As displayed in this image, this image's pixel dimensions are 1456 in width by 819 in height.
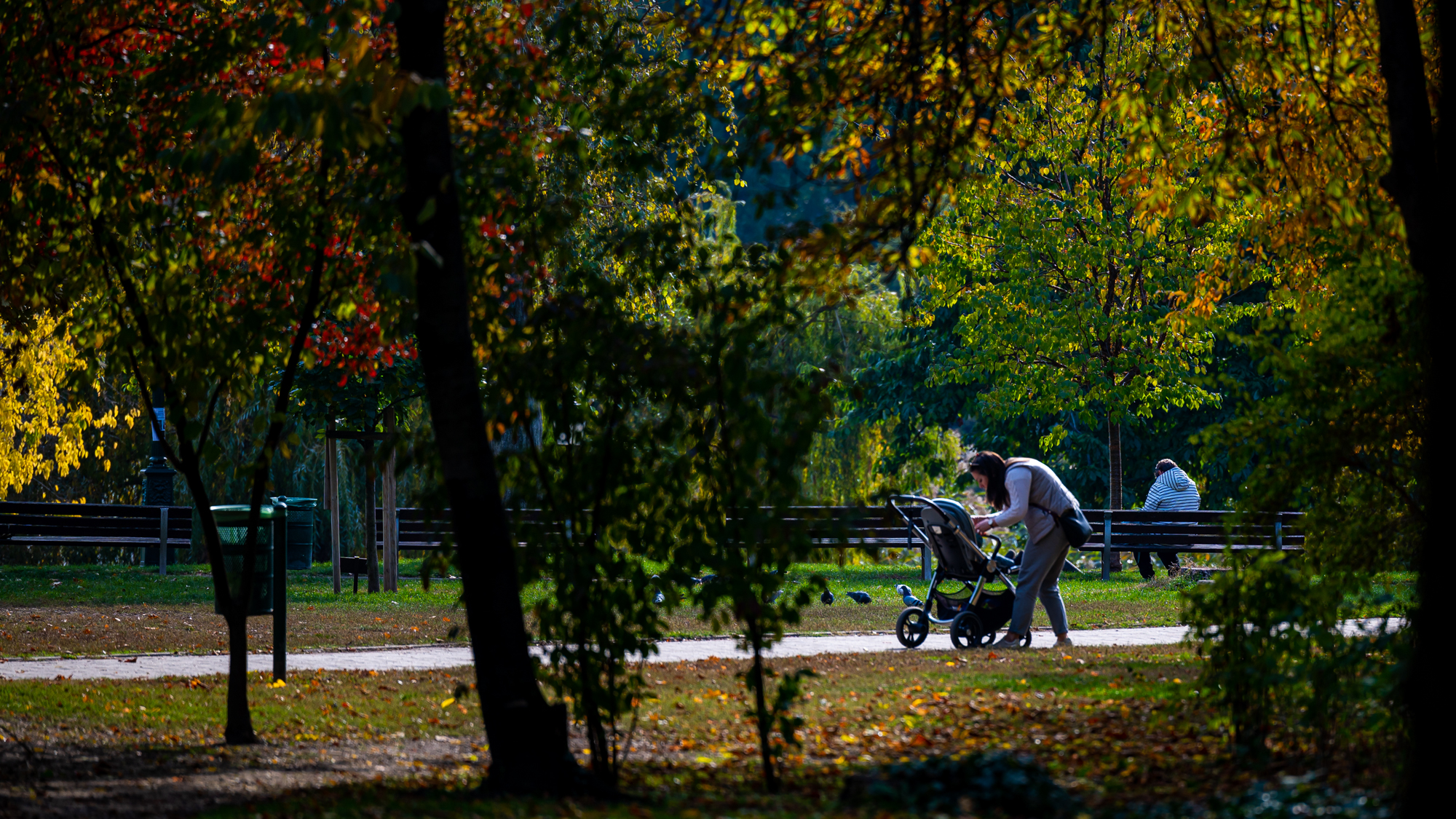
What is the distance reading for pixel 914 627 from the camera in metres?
11.7

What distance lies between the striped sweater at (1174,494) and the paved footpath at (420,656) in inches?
332

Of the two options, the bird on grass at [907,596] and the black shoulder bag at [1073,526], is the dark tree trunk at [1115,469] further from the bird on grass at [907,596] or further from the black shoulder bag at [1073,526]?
the black shoulder bag at [1073,526]

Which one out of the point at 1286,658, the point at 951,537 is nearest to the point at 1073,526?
the point at 951,537

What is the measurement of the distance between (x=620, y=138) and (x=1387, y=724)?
4429 millimetres

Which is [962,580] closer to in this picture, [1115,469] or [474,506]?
[474,506]

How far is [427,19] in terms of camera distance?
19.6 feet

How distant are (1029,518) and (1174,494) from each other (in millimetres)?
10998

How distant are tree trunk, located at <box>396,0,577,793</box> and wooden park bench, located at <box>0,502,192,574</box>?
16.6 metres

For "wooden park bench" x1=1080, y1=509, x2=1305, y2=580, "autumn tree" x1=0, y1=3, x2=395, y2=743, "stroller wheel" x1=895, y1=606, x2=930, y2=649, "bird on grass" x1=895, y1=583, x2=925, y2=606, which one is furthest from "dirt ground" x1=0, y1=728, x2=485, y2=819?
"wooden park bench" x1=1080, y1=509, x2=1305, y2=580

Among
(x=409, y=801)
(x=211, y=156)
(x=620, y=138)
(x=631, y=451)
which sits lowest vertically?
(x=409, y=801)

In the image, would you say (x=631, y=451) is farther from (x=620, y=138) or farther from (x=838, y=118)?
(x=838, y=118)

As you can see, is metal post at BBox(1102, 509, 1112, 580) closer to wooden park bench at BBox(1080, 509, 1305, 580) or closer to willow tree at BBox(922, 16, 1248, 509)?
wooden park bench at BBox(1080, 509, 1305, 580)

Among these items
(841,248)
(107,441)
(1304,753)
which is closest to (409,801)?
(841,248)

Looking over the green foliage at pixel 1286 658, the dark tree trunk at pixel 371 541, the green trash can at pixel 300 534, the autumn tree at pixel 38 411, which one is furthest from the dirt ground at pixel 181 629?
the green foliage at pixel 1286 658
